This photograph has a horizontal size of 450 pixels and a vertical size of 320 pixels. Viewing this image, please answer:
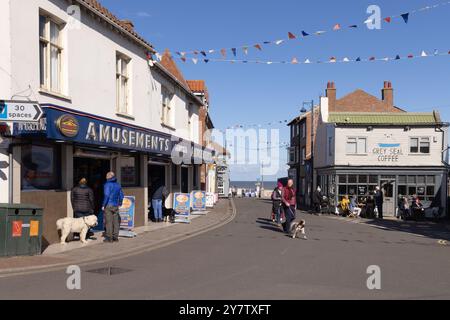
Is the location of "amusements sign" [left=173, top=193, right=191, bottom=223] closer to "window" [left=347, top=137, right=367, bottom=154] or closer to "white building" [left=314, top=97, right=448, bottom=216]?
"white building" [left=314, top=97, right=448, bottom=216]

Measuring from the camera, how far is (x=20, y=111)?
941 centimetres

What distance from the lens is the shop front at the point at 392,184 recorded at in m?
31.9

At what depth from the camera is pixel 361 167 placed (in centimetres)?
3228

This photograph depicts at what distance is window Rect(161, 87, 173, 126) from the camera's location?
20438 millimetres

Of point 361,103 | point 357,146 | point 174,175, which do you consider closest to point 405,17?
point 174,175

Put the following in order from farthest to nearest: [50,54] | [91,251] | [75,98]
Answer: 1. [75,98]
2. [50,54]
3. [91,251]

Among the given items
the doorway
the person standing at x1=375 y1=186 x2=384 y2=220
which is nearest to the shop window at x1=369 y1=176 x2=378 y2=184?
the person standing at x1=375 y1=186 x2=384 y2=220

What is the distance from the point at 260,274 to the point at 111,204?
5.24m

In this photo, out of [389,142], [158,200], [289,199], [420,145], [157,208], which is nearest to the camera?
[289,199]

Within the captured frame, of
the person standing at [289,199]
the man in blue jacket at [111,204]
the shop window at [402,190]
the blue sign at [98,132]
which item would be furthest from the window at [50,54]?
the shop window at [402,190]

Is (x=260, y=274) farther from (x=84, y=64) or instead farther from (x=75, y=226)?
(x=84, y=64)

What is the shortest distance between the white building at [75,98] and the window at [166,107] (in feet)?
4.21

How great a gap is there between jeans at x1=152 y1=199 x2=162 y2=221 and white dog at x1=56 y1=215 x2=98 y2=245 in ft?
19.2
